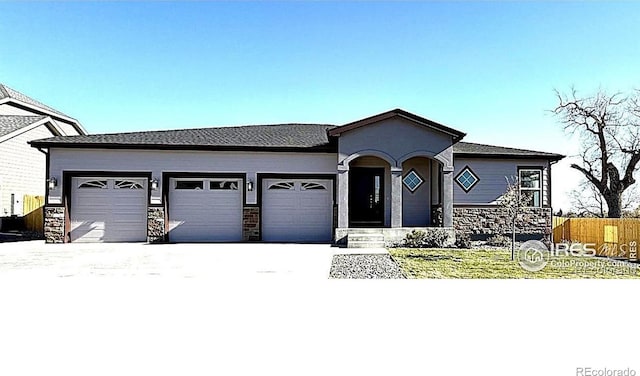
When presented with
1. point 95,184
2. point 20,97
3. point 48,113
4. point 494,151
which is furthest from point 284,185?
point 20,97

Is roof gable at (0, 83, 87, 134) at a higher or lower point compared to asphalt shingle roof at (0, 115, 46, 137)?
higher

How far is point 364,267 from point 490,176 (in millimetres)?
9352

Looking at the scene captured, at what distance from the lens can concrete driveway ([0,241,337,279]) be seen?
30.1 feet

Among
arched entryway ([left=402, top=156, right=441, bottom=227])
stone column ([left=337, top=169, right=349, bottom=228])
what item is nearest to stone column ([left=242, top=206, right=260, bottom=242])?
stone column ([left=337, top=169, right=349, bottom=228])

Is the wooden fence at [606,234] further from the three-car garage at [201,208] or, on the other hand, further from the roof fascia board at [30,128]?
the roof fascia board at [30,128]

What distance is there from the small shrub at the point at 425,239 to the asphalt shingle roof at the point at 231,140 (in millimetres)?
3708

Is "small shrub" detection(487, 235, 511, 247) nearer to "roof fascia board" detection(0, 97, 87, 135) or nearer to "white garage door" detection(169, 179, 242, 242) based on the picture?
"white garage door" detection(169, 179, 242, 242)

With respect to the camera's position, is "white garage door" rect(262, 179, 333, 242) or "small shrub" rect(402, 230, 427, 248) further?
"white garage door" rect(262, 179, 333, 242)

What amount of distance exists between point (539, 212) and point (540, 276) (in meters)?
9.27

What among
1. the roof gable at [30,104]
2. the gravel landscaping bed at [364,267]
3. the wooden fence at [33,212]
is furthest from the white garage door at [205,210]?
the roof gable at [30,104]

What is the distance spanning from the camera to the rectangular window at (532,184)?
17062 millimetres

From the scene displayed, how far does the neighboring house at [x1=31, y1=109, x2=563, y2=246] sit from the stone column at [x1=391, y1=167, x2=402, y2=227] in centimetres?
4

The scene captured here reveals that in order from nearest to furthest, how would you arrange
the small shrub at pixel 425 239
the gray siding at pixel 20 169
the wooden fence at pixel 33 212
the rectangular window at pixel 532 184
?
1. the small shrub at pixel 425 239
2. the rectangular window at pixel 532 184
3. the gray siding at pixel 20 169
4. the wooden fence at pixel 33 212

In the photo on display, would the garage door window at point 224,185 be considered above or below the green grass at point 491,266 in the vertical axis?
above
